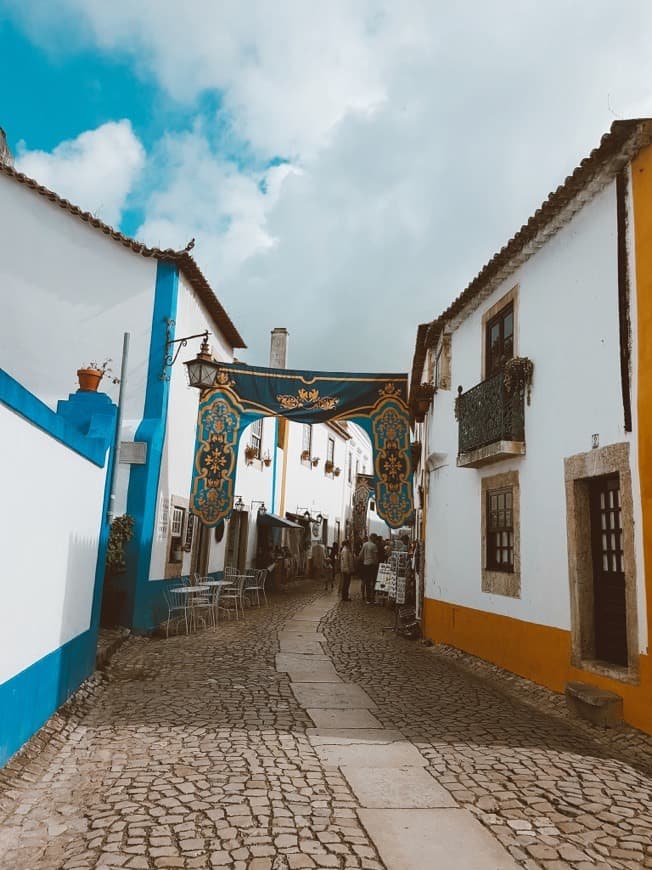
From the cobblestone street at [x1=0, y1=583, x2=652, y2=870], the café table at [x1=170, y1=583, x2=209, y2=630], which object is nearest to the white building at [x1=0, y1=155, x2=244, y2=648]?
the café table at [x1=170, y1=583, x2=209, y2=630]

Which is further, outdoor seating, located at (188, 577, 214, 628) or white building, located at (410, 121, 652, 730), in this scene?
outdoor seating, located at (188, 577, 214, 628)

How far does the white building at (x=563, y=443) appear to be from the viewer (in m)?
5.69

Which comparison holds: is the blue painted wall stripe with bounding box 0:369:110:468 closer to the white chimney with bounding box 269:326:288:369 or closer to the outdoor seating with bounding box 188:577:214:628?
the outdoor seating with bounding box 188:577:214:628

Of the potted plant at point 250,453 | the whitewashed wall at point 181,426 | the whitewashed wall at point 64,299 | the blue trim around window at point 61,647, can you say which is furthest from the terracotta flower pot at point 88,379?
the potted plant at point 250,453

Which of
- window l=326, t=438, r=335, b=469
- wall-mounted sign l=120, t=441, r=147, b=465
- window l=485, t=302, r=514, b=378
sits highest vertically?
window l=326, t=438, r=335, b=469

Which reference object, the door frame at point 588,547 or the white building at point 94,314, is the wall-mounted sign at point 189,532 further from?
the door frame at point 588,547

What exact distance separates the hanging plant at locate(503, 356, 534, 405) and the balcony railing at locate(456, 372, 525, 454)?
0.14 ft

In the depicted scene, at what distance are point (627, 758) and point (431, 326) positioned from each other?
729 cm

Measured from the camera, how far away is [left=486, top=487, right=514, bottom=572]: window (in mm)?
8031

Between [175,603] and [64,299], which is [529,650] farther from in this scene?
[64,299]

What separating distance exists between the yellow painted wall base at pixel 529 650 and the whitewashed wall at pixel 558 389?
6.6 inches

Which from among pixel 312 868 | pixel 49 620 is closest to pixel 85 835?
pixel 312 868

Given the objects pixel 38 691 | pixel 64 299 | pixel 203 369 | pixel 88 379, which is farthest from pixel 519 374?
pixel 64 299

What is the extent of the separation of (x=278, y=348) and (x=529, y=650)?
16.5 metres
